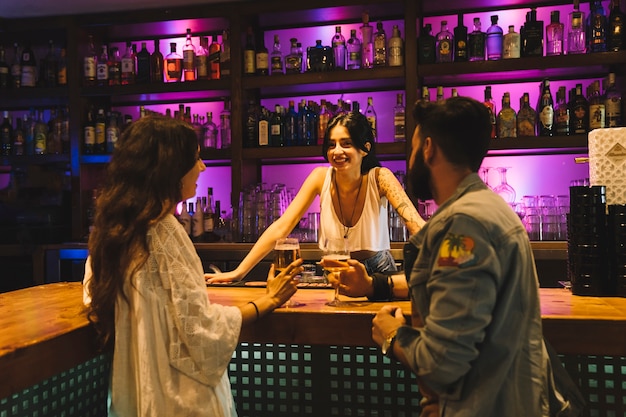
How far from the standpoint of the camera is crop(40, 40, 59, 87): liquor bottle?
161 inches

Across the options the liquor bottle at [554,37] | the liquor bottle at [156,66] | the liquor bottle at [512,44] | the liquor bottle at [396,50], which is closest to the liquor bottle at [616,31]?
the liquor bottle at [554,37]

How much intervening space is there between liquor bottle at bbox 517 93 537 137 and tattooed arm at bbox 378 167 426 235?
132 cm

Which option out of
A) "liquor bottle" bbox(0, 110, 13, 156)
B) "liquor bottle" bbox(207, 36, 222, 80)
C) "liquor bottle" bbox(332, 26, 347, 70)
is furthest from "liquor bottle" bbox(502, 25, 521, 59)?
"liquor bottle" bbox(0, 110, 13, 156)

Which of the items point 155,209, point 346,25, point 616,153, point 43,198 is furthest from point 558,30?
point 43,198

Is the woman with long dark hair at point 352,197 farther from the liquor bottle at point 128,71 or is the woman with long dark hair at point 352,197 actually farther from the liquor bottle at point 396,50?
the liquor bottle at point 128,71

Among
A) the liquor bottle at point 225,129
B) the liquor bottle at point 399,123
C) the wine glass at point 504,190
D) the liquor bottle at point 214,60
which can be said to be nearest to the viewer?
the wine glass at point 504,190

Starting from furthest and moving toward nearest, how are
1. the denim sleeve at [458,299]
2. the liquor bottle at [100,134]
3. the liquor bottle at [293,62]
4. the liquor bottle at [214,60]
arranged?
the liquor bottle at [100,134]
the liquor bottle at [214,60]
the liquor bottle at [293,62]
the denim sleeve at [458,299]

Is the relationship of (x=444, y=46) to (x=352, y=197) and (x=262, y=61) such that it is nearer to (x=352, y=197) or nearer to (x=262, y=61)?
(x=262, y=61)

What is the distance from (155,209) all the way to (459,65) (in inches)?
99.3

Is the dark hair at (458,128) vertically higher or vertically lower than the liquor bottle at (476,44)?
lower

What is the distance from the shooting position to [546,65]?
3309mm

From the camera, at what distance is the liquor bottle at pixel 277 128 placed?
3715mm

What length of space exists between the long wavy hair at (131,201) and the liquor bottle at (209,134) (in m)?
2.52

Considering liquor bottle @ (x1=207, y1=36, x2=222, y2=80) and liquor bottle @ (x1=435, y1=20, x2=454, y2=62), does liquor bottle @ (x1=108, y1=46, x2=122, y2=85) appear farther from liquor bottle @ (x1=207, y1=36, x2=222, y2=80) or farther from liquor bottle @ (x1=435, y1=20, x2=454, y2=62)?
liquor bottle @ (x1=435, y1=20, x2=454, y2=62)
